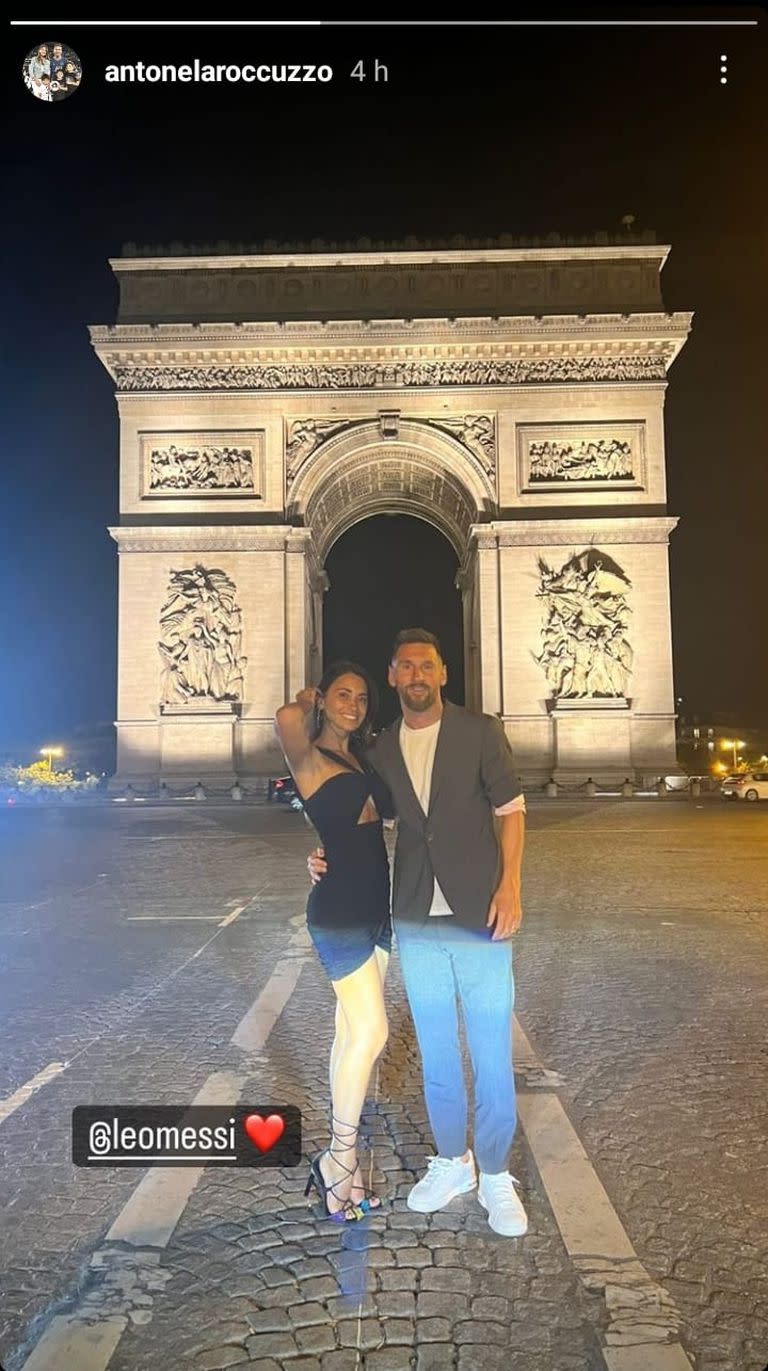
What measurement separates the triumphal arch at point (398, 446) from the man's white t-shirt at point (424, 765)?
79.8ft

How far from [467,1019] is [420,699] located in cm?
102

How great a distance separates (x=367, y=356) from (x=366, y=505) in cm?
766

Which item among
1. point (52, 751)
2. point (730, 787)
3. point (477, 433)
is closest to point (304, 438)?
point (477, 433)

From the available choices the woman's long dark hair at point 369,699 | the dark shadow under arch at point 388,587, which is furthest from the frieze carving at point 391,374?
the woman's long dark hair at point 369,699

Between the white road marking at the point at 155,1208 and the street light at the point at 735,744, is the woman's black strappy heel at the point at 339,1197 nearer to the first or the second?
the white road marking at the point at 155,1208

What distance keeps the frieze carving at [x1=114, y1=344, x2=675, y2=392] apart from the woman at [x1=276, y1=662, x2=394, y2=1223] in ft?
88.5

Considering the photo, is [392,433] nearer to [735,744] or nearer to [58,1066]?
[58,1066]

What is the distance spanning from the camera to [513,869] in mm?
2975

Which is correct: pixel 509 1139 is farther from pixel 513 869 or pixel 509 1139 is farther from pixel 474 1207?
pixel 513 869

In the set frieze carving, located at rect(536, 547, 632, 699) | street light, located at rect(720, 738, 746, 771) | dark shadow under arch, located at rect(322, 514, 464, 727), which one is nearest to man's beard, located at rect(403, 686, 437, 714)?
frieze carving, located at rect(536, 547, 632, 699)

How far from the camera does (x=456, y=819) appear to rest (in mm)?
2982

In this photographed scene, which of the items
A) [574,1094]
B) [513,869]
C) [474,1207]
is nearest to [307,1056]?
[574,1094]

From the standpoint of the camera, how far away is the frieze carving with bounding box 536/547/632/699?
1078 inches

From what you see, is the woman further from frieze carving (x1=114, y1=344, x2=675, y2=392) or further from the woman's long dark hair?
frieze carving (x1=114, y1=344, x2=675, y2=392)
